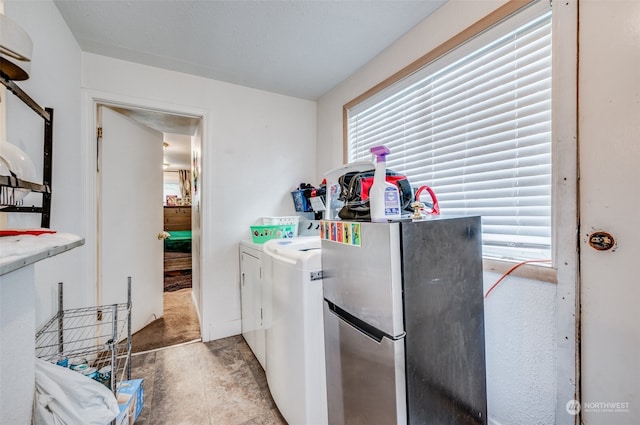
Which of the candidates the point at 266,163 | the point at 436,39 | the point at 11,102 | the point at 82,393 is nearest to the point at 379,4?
the point at 436,39

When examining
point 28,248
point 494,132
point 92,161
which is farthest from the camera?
point 92,161

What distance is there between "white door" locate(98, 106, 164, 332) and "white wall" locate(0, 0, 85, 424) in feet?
0.91

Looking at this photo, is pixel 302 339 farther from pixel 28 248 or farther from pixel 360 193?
pixel 28 248

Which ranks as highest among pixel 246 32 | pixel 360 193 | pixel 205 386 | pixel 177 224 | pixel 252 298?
pixel 246 32

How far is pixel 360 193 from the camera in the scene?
1152mm

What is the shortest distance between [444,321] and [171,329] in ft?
8.60

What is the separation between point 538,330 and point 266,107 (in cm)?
265

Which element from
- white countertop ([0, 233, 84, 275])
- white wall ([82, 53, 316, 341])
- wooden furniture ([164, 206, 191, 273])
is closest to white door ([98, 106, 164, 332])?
white wall ([82, 53, 316, 341])

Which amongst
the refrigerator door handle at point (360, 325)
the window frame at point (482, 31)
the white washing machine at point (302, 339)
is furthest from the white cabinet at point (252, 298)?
the window frame at point (482, 31)

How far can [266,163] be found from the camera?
8.54 feet

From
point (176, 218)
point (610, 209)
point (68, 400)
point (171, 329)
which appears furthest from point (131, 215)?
point (176, 218)

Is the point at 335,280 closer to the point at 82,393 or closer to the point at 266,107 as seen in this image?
the point at 82,393

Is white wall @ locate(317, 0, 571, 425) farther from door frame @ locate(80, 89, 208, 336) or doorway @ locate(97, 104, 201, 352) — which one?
door frame @ locate(80, 89, 208, 336)

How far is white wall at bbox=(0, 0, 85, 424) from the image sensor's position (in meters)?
0.76
